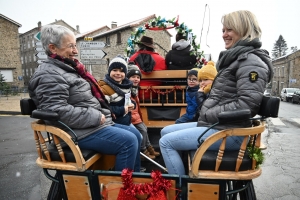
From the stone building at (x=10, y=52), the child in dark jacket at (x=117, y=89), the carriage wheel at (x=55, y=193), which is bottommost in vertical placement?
the carriage wheel at (x=55, y=193)

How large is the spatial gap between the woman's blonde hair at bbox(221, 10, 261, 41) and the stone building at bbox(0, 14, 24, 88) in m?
32.3

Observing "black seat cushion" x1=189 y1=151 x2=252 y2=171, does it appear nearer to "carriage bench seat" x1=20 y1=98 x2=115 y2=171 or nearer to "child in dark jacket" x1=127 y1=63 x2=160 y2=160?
"carriage bench seat" x1=20 y1=98 x2=115 y2=171

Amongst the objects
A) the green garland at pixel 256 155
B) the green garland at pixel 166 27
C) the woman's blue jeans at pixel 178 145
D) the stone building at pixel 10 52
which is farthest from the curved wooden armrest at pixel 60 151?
the stone building at pixel 10 52

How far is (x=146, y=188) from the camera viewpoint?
1752 millimetres

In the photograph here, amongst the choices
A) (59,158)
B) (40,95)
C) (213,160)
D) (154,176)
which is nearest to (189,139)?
(213,160)

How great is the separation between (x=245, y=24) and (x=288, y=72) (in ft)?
127

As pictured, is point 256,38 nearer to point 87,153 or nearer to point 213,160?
point 213,160

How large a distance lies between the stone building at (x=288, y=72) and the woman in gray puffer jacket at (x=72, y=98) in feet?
120

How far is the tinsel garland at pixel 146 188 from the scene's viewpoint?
171cm

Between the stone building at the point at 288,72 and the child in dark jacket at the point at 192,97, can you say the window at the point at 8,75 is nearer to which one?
the child in dark jacket at the point at 192,97

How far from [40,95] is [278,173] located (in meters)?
3.96

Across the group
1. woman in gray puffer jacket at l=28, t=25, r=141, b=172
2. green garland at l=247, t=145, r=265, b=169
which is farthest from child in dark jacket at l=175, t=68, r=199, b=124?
green garland at l=247, t=145, r=265, b=169

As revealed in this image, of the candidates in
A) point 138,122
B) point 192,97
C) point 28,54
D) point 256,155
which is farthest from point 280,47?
point 256,155

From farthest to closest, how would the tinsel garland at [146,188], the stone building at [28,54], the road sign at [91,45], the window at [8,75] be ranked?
the stone building at [28,54]
the window at [8,75]
the road sign at [91,45]
the tinsel garland at [146,188]
